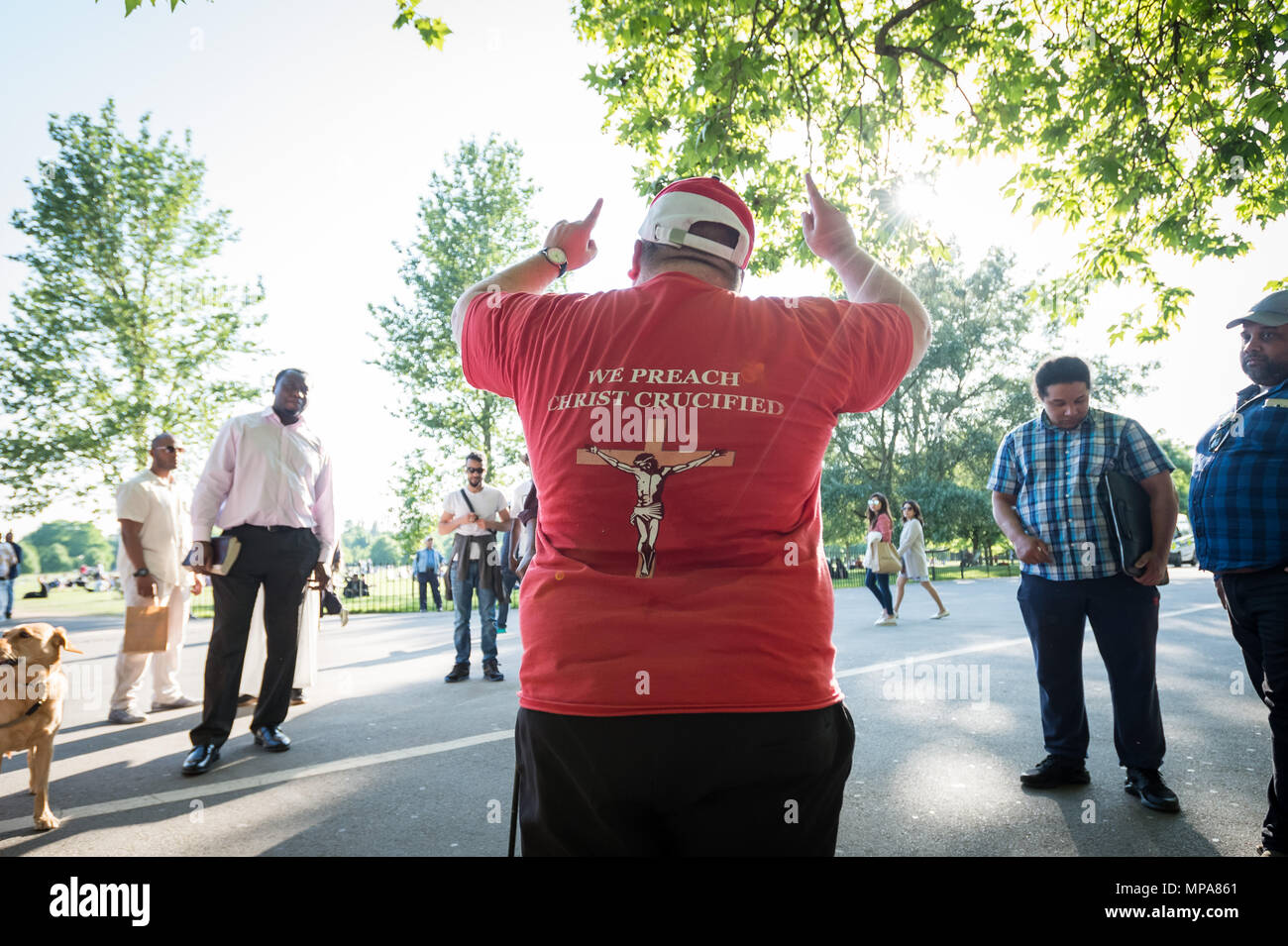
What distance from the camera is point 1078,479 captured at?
4.16 meters

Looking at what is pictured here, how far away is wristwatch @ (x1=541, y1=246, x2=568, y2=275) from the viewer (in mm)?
1825

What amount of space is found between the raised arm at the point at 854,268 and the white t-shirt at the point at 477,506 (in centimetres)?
687

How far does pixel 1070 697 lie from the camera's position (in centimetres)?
409

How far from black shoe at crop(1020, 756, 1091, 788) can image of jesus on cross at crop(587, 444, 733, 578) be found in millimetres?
3669

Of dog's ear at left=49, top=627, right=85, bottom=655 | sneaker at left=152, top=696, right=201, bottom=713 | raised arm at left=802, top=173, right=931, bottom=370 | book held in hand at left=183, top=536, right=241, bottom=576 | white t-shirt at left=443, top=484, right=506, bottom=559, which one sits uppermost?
raised arm at left=802, top=173, right=931, bottom=370

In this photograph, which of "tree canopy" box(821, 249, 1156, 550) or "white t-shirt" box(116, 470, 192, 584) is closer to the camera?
"white t-shirt" box(116, 470, 192, 584)

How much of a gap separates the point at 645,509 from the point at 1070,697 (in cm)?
386

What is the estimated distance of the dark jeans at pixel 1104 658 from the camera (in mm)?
3871

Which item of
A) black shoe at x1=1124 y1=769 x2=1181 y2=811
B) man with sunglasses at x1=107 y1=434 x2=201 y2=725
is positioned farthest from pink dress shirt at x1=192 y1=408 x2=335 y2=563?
black shoe at x1=1124 y1=769 x2=1181 y2=811

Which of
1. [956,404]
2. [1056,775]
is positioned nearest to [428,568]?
[1056,775]

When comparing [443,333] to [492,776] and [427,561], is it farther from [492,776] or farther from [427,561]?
[492,776]

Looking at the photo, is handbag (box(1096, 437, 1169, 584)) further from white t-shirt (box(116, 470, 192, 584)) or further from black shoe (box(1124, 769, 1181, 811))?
white t-shirt (box(116, 470, 192, 584))
